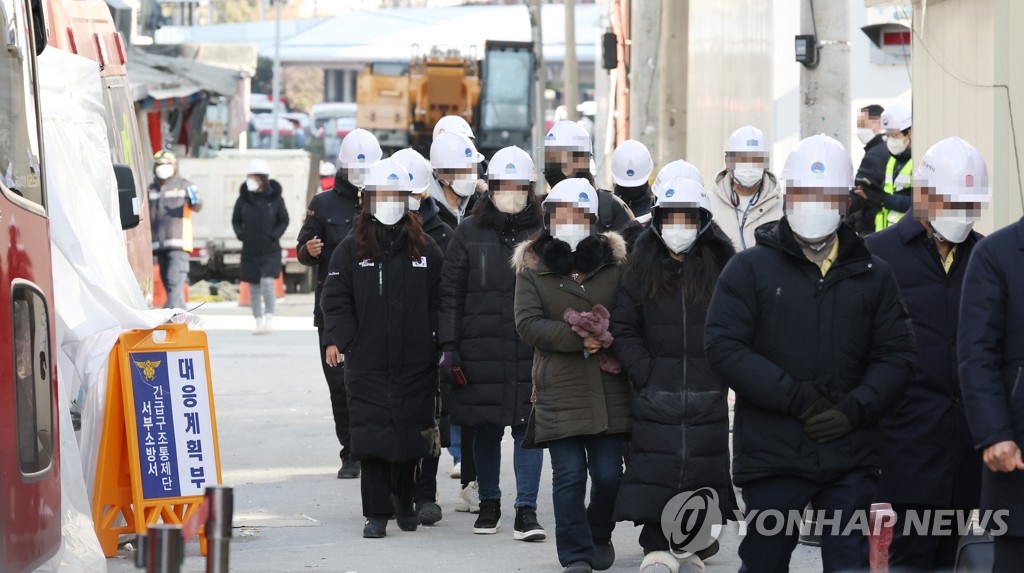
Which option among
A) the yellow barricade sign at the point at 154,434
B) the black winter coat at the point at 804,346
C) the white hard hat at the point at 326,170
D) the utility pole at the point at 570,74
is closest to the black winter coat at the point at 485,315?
the yellow barricade sign at the point at 154,434

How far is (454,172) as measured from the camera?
1035 cm

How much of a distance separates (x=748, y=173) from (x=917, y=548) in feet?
10.8

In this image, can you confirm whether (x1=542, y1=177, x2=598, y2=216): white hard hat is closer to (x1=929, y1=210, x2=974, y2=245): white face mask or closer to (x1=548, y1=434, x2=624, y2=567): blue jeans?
(x1=548, y1=434, x2=624, y2=567): blue jeans

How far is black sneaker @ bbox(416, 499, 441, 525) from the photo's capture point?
955 centimetres

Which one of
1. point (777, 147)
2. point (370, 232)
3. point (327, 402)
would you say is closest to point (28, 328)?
point (370, 232)

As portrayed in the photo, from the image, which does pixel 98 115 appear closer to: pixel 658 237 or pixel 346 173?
pixel 346 173

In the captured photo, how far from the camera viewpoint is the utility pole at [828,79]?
13241 mm

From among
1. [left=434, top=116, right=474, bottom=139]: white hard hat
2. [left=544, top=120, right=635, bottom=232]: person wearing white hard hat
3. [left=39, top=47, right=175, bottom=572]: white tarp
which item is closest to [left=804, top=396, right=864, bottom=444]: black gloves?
[left=39, top=47, right=175, bottom=572]: white tarp

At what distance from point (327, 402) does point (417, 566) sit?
6957mm

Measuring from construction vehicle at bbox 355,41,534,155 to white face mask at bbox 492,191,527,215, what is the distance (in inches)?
1352

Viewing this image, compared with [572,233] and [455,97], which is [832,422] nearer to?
[572,233]

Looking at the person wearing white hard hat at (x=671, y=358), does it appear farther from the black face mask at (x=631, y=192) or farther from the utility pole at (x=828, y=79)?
the utility pole at (x=828, y=79)

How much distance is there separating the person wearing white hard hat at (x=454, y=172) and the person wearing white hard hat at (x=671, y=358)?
9.64 feet

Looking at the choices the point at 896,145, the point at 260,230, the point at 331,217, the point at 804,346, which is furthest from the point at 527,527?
the point at 260,230
